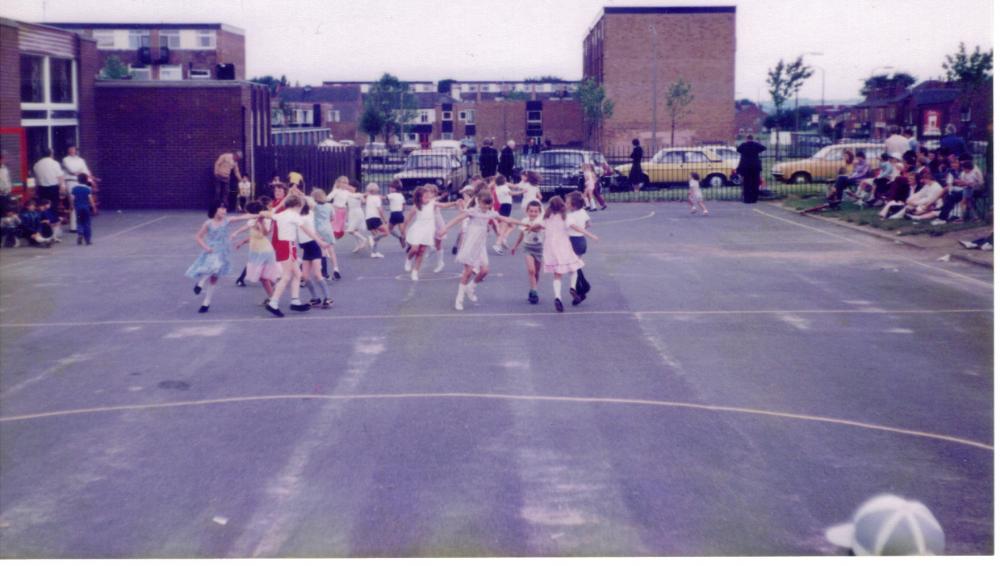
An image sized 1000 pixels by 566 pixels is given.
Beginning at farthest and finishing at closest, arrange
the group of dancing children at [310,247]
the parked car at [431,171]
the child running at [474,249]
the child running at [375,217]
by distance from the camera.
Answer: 1. the parked car at [431,171]
2. the child running at [375,217]
3. the child running at [474,249]
4. the group of dancing children at [310,247]

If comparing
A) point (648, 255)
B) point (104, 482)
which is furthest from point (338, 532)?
point (648, 255)

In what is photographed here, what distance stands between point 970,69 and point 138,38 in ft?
203

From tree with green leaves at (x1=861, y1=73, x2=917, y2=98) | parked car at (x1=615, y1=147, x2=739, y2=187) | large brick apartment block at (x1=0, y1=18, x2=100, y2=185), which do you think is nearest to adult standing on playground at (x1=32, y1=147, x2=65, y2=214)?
large brick apartment block at (x1=0, y1=18, x2=100, y2=185)

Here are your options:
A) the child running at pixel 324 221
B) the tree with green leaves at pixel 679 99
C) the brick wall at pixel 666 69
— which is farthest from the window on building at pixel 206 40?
the child running at pixel 324 221

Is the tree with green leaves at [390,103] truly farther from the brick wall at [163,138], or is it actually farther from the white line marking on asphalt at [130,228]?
the white line marking on asphalt at [130,228]

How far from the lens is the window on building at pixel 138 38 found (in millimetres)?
79688

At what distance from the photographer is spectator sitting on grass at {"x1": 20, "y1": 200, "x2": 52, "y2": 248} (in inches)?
914

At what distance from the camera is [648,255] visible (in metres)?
21.4

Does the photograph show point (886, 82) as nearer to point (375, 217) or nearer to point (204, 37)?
point (375, 217)

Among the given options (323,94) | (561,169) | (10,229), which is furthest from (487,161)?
(323,94)

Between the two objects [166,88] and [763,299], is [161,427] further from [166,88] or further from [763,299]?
[166,88]

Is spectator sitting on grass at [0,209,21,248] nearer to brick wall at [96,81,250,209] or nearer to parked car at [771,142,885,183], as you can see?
brick wall at [96,81,250,209]

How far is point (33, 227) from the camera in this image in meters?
23.3

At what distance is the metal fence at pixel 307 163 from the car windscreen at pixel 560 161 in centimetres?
587
